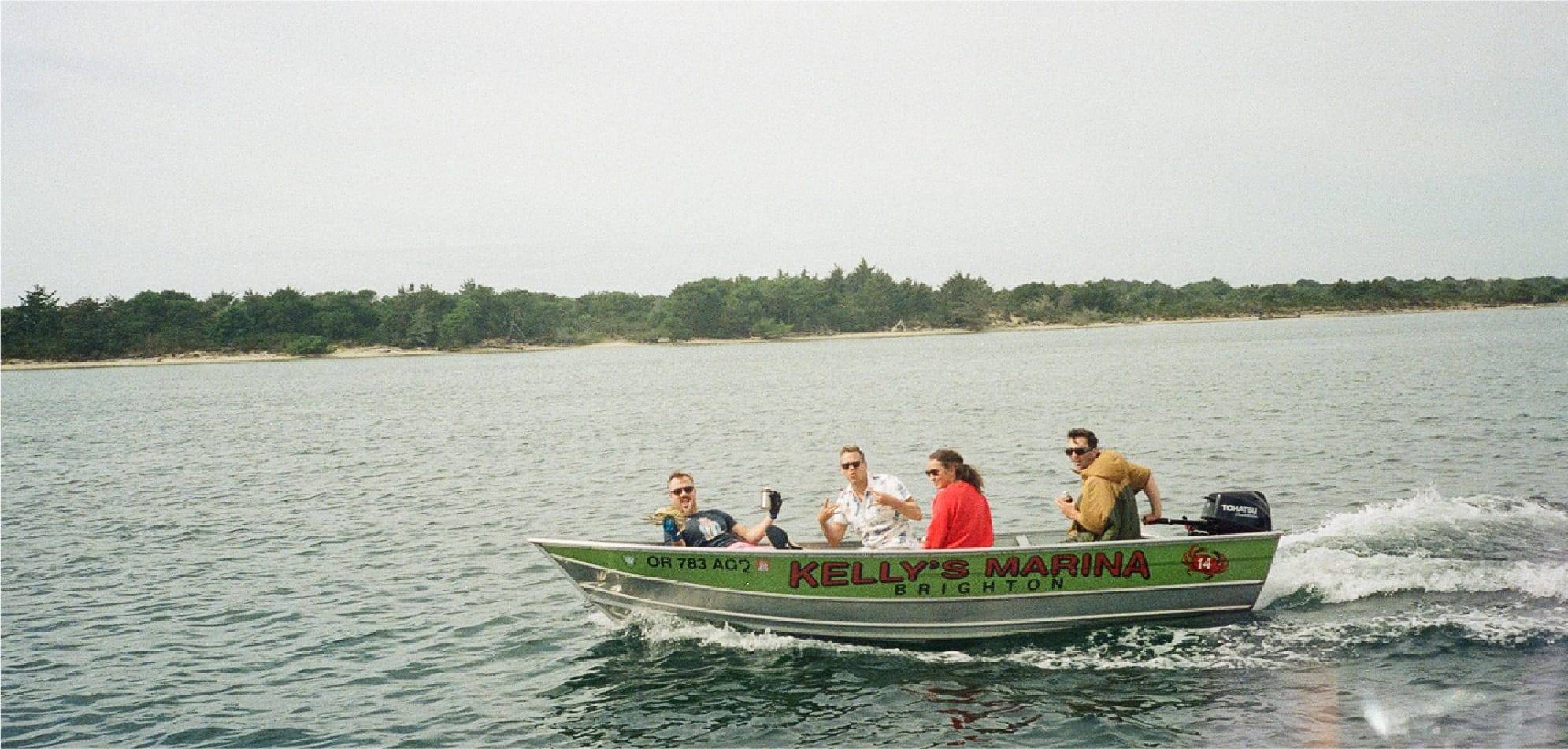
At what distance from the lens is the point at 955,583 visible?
1167 cm

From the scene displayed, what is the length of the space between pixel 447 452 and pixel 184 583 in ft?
57.2

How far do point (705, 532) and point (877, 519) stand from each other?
1.94 metres

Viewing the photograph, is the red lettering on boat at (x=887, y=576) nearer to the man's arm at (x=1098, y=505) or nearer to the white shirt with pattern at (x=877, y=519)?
the white shirt with pattern at (x=877, y=519)

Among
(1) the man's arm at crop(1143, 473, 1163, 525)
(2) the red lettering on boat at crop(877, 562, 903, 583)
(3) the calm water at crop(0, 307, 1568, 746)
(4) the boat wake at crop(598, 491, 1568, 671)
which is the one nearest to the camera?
(3) the calm water at crop(0, 307, 1568, 746)

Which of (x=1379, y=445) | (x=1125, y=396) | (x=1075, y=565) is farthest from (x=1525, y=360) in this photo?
(x=1075, y=565)

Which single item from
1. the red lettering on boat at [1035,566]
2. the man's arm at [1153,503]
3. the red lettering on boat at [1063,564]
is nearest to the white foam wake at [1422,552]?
the man's arm at [1153,503]

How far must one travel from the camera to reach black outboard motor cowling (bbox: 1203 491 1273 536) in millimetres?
11898

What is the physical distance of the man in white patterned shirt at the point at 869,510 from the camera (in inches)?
465

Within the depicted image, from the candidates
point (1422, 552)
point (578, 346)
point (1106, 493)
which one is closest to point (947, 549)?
point (1106, 493)

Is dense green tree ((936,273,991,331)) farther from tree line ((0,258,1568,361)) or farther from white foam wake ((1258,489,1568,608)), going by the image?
white foam wake ((1258,489,1568,608))

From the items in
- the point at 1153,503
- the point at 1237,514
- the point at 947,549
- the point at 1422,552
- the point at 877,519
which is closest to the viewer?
the point at 947,549

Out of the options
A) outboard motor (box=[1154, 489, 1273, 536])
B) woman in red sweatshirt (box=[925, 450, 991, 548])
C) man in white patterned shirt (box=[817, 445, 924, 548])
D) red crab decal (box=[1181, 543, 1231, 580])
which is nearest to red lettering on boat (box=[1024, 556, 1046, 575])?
woman in red sweatshirt (box=[925, 450, 991, 548])

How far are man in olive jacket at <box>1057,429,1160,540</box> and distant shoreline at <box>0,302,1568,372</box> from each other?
145 m

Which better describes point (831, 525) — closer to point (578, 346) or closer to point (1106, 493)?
point (1106, 493)
